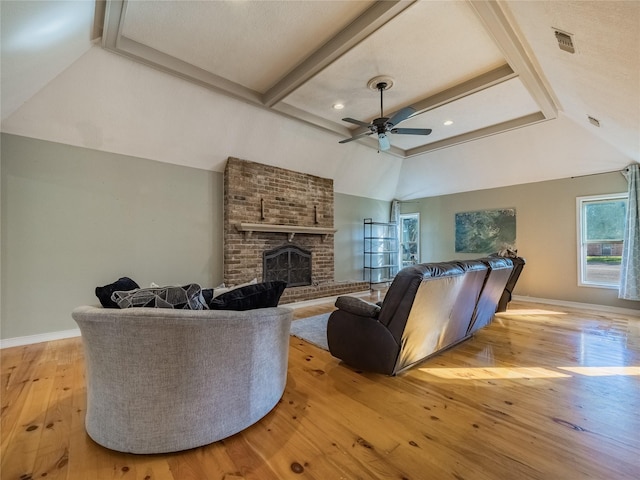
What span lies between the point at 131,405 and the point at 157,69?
11.6 feet

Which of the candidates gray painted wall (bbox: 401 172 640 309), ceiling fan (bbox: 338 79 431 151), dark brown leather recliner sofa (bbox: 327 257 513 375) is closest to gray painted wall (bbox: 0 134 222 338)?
ceiling fan (bbox: 338 79 431 151)

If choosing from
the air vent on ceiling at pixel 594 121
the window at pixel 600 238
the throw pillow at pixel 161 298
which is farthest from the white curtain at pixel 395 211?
the throw pillow at pixel 161 298

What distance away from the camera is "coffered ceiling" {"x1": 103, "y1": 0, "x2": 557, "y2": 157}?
2.55m

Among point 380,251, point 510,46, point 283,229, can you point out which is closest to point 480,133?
point 510,46

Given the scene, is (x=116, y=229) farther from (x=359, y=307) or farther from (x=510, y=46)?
(x=510, y=46)

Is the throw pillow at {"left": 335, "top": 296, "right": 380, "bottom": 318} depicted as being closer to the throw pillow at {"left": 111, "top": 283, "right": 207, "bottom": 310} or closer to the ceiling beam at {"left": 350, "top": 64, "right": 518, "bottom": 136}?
the throw pillow at {"left": 111, "top": 283, "right": 207, "bottom": 310}

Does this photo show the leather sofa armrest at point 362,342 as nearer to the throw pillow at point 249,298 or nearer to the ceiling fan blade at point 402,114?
the throw pillow at point 249,298

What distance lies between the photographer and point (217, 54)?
10.3 ft

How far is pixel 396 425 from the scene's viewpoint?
176 centimetres

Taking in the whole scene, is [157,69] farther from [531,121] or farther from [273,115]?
[531,121]

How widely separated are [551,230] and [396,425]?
5626mm

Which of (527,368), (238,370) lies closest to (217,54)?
(238,370)

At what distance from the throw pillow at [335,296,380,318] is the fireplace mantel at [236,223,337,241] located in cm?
263

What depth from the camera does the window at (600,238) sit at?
4.84 metres
